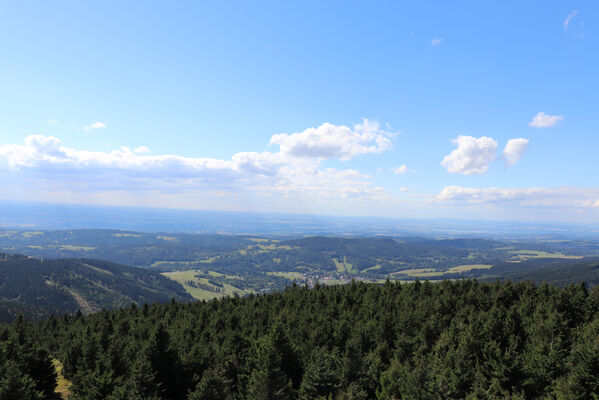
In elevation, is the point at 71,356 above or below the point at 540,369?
below

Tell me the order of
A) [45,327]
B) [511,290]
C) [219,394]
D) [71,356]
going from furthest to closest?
[45,327]
[511,290]
[71,356]
[219,394]

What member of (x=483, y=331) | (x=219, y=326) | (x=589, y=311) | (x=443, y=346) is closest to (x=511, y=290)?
(x=589, y=311)

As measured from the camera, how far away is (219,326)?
75000 mm

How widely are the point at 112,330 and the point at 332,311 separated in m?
58.6

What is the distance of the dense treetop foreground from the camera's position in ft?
108

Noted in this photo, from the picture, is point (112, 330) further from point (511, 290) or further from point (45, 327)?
point (511, 290)

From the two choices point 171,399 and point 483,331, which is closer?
point 171,399

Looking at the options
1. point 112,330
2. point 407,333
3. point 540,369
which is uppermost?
point 540,369

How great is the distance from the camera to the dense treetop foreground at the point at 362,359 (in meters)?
32.9

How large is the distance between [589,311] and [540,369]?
34.4 m

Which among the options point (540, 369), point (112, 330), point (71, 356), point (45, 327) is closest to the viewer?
point (540, 369)

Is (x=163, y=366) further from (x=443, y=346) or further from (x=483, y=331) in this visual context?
(x=483, y=331)

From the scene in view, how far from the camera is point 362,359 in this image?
44.5 metres

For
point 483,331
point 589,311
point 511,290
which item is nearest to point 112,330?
point 483,331
